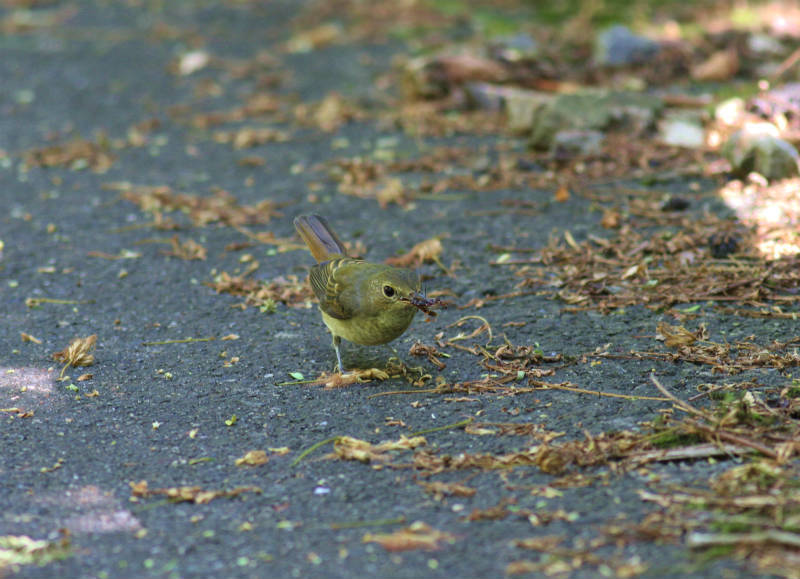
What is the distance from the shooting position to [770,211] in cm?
653

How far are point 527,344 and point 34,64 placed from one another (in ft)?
30.4

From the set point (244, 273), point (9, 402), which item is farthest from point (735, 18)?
point (9, 402)

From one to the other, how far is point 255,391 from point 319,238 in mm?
1195

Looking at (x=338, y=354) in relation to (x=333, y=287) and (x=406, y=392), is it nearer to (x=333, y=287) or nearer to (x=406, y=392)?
(x=333, y=287)

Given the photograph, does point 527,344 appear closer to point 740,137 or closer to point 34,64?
point 740,137

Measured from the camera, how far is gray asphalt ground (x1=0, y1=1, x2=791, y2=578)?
343 centimetres

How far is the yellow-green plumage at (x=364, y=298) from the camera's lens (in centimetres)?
469

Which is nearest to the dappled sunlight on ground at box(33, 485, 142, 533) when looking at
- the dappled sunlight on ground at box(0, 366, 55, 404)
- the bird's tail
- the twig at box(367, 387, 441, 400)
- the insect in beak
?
the dappled sunlight on ground at box(0, 366, 55, 404)

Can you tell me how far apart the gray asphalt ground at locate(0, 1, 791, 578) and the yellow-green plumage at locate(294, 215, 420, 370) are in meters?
0.28

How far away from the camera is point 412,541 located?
132 inches

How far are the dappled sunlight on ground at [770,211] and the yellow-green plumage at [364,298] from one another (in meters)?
2.57

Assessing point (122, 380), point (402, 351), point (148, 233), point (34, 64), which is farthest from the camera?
point (34, 64)

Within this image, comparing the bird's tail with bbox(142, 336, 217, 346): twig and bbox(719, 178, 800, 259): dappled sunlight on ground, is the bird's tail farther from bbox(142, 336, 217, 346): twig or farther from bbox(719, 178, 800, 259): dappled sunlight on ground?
bbox(719, 178, 800, 259): dappled sunlight on ground

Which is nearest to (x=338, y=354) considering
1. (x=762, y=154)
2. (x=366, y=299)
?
(x=366, y=299)
